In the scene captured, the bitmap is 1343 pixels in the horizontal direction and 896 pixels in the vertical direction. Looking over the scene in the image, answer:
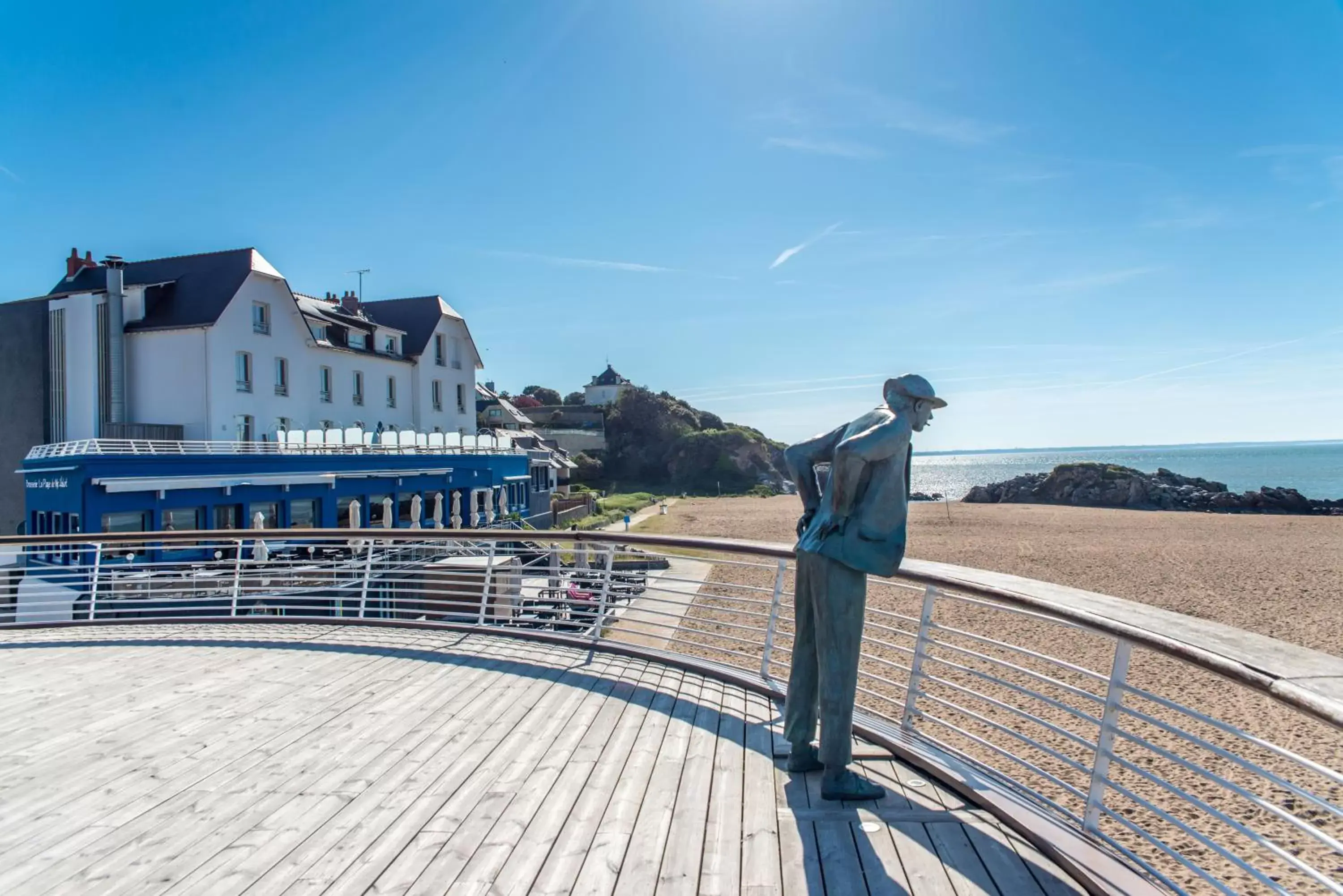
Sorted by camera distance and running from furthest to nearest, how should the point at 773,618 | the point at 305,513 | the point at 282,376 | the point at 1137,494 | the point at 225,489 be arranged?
the point at 1137,494
the point at 282,376
the point at 305,513
the point at 225,489
the point at 773,618

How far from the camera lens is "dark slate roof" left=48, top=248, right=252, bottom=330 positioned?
78.1 ft

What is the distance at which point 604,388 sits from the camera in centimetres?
10112

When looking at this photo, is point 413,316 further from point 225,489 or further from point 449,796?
point 449,796

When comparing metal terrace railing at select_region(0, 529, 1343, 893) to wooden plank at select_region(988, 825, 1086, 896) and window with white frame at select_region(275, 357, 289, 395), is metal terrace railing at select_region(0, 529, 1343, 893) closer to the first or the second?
wooden plank at select_region(988, 825, 1086, 896)

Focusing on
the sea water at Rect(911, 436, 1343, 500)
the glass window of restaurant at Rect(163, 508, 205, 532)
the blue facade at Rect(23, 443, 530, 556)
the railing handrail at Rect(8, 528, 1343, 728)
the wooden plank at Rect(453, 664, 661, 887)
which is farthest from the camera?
the sea water at Rect(911, 436, 1343, 500)

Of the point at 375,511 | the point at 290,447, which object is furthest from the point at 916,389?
the point at 375,511

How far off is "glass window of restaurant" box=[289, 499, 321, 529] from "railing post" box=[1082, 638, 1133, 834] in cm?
2258

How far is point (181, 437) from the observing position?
23672 millimetres

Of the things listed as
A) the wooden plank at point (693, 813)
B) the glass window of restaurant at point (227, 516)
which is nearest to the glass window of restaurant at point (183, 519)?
the glass window of restaurant at point (227, 516)

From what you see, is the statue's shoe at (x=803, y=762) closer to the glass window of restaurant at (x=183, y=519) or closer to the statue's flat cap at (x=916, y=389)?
the statue's flat cap at (x=916, y=389)

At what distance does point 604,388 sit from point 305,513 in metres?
79.0

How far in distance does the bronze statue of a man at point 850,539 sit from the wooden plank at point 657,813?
74cm

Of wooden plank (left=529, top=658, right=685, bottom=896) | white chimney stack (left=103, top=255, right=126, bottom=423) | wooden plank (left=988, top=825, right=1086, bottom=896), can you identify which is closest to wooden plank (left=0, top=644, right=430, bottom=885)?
wooden plank (left=529, top=658, right=685, bottom=896)

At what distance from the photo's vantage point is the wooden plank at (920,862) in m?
2.88
